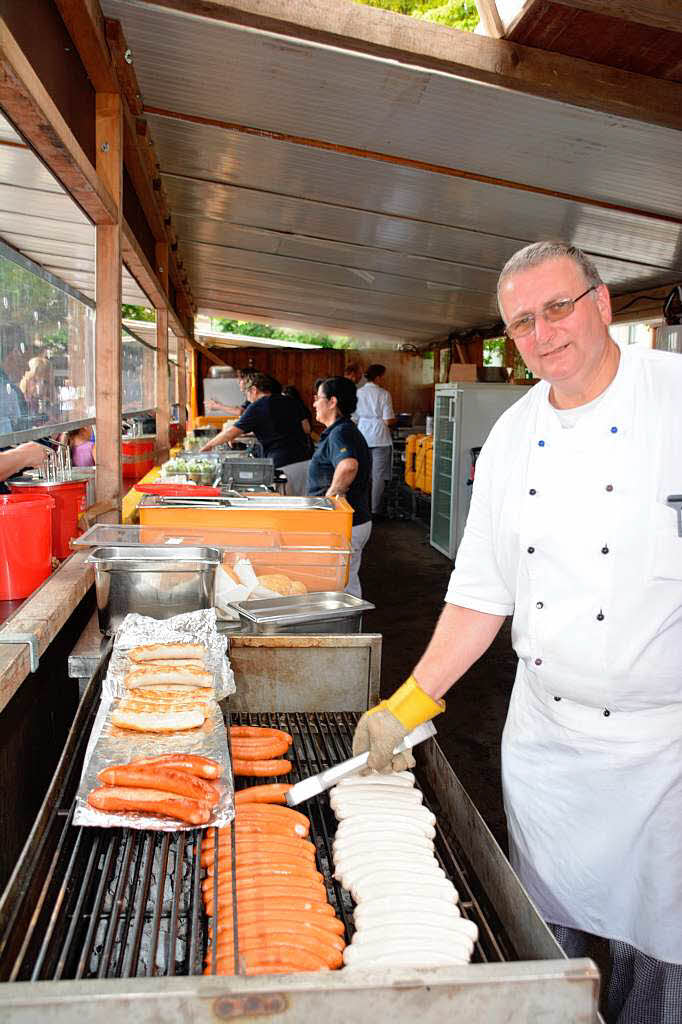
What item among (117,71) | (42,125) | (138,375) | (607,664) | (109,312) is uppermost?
(117,71)

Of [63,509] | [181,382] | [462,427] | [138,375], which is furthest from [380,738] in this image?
[181,382]

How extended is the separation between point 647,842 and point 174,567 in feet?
5.27

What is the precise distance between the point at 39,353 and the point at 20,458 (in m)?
0.40

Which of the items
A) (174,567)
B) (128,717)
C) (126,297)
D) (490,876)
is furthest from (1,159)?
(126,297)

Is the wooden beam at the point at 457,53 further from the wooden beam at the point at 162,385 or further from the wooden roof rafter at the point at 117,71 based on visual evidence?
the wooden beam at the point at 162,385

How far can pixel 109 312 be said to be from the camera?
4.03 metres

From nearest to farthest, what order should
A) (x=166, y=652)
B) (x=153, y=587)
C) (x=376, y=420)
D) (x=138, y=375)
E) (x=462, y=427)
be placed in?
1. (x=166, y=652)
2. (x=153, y=587)
3. (x=138, y=375)
4. (x=462, y=427)
5. (x=376, y=420)

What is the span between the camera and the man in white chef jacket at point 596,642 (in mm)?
1949

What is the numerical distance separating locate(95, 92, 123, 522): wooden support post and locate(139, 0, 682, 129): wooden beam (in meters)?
0.74

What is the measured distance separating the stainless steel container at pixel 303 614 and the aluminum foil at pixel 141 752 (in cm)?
57

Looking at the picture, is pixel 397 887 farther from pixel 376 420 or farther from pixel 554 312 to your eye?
pixel 376 420

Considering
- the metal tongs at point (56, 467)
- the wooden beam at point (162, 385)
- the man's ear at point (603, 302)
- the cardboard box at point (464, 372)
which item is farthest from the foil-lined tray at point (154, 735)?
the cardboard box at point (464, 372)

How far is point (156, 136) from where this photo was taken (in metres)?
5.28

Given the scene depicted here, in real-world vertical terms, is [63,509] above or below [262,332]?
below
